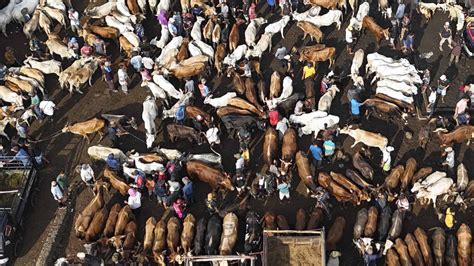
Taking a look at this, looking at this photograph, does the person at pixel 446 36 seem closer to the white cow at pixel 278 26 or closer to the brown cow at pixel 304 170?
the white cow at pixel 278 26

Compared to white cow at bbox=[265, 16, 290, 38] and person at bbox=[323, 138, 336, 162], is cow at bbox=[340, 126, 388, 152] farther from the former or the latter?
white cow at bbox=[265, 16, 290, 38]

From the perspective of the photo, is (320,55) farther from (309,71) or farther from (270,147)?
(270,147)

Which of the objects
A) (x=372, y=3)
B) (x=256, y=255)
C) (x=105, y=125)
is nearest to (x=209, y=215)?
(x=256, y=255)

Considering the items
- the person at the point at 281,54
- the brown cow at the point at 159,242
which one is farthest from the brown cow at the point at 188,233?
the person at the point at 281,54

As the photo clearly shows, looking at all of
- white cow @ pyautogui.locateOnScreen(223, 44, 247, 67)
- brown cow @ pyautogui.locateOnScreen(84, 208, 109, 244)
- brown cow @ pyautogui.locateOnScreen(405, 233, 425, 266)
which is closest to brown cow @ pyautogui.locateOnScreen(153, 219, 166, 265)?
brown cow @ pyautogui.locateOnScreen(84, 208, 109, 244)

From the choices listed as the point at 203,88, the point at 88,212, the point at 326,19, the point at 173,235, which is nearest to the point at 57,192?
the point at 88,212

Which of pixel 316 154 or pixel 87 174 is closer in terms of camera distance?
pixel 87 174
